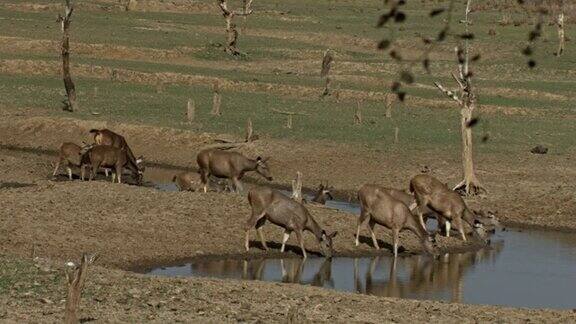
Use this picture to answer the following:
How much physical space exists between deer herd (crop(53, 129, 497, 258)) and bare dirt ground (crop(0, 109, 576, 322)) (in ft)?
2.13

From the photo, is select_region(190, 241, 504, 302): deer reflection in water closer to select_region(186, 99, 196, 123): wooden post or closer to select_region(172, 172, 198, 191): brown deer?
select_region(172, 172, 198, 191): brown deer

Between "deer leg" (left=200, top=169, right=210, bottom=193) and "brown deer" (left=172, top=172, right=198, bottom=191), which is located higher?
"deer leg" (left=200, top=169, right=210, bottom=193)

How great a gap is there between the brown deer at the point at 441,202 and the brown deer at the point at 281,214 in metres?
4.51

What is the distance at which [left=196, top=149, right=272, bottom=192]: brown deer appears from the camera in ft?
109

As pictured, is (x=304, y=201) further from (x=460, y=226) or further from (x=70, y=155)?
(x=70, y=155)

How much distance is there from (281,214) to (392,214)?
2755 mm

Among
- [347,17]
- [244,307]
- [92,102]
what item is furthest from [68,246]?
[347,17]

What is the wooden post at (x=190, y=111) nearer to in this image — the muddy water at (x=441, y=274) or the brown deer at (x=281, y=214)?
the muddy water at (x=441, y=274)

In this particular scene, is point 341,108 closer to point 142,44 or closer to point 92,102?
point 92,102

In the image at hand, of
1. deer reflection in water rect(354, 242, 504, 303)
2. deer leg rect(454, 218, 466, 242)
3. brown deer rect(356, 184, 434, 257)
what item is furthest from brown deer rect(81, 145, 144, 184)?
deer reflection in water rect(354, 242, 504, 303)

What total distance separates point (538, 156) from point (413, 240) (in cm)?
1342

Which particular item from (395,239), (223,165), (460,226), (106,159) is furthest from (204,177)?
(395,239)

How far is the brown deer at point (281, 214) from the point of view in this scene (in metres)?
26.0

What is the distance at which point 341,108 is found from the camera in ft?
168
